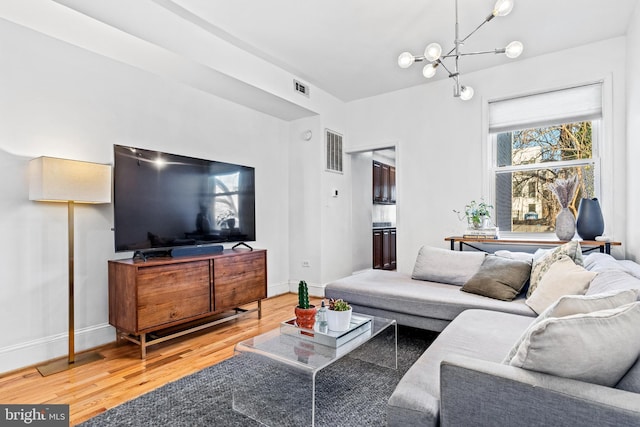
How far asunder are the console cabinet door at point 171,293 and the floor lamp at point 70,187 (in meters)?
0.48

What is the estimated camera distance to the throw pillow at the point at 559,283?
200 centimetres

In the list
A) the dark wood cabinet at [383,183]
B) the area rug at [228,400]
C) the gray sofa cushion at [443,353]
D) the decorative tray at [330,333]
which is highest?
the dark wood cabinet at [383,183]

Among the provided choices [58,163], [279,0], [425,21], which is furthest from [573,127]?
[58,163]

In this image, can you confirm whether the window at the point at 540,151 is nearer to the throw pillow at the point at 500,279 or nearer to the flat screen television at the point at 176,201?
the throw pillow at the point at 500,279

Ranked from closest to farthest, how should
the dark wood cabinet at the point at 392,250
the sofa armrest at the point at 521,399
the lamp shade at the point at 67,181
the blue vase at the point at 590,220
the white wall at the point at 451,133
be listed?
the sofa armrest at the point at 521,399, the lamp shade at the point at 67,181, the blue vase at the point at 590,220, the white wall at the point at 451,133, the dark wood cabinet at the point at 392,250

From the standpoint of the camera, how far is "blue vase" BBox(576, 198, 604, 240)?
306cm

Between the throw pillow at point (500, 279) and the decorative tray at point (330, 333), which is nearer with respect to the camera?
the decorative tray at point (330, 333)

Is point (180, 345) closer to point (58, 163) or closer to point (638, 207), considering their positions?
point (58, 163)

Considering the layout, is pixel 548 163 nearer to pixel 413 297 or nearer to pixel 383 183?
pixel 413 297

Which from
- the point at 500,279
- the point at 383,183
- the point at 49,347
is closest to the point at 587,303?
the point at 500,279

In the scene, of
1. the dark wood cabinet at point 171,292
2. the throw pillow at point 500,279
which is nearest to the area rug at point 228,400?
the dark wood cabinet at point 171,292

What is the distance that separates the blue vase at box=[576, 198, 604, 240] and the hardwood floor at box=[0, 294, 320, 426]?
322 centimetres

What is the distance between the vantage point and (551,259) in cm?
240

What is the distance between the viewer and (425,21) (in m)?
2.90
